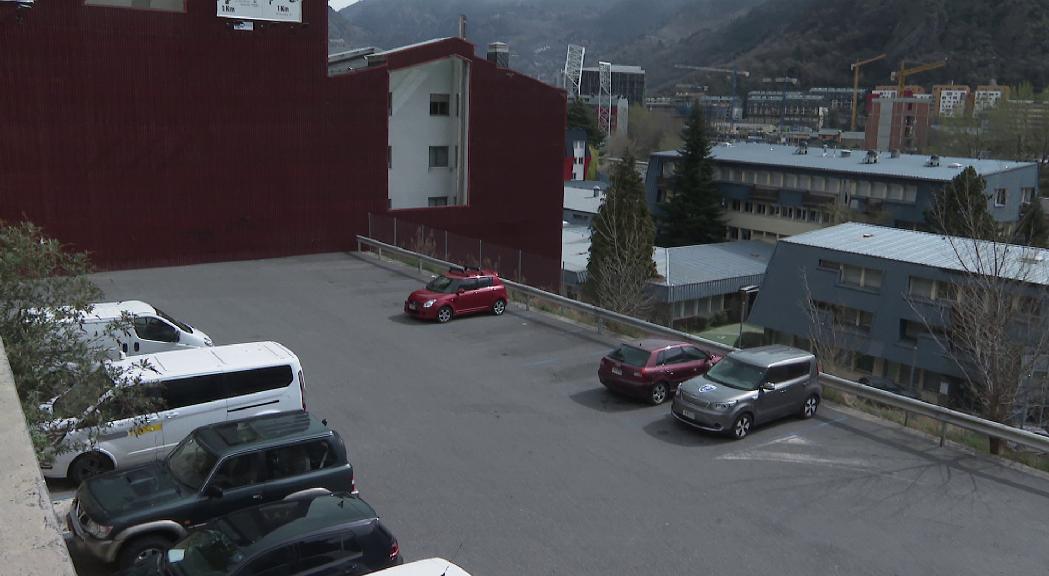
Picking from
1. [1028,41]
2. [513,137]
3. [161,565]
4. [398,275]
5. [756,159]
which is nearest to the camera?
[161,565]

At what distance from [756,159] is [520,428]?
60.5 m

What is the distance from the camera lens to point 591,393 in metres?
16.9

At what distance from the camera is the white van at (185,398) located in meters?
11.8

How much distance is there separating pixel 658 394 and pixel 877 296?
2283 cm

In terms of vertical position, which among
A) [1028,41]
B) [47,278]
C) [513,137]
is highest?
[1028,41]

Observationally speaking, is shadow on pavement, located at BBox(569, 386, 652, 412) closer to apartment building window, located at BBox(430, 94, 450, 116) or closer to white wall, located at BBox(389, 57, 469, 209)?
white wall, located at BBox(389, 57, 469, 209)

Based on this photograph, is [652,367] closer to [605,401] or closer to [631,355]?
[631,355]

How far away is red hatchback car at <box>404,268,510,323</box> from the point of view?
21.6 metres

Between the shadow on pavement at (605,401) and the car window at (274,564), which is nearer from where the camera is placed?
the car window at (274,564)

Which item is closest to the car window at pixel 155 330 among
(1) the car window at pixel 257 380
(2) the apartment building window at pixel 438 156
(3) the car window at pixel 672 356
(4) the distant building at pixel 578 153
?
(1) the car window at pixel 257 380

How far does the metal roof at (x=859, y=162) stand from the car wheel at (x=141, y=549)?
188 ft

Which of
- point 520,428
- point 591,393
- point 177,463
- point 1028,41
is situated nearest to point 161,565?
point 177,463

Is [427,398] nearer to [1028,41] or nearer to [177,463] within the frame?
[177,463]

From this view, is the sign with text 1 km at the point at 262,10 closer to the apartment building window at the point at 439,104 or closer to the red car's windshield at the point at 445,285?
the apartment building window at the point at 439,104
